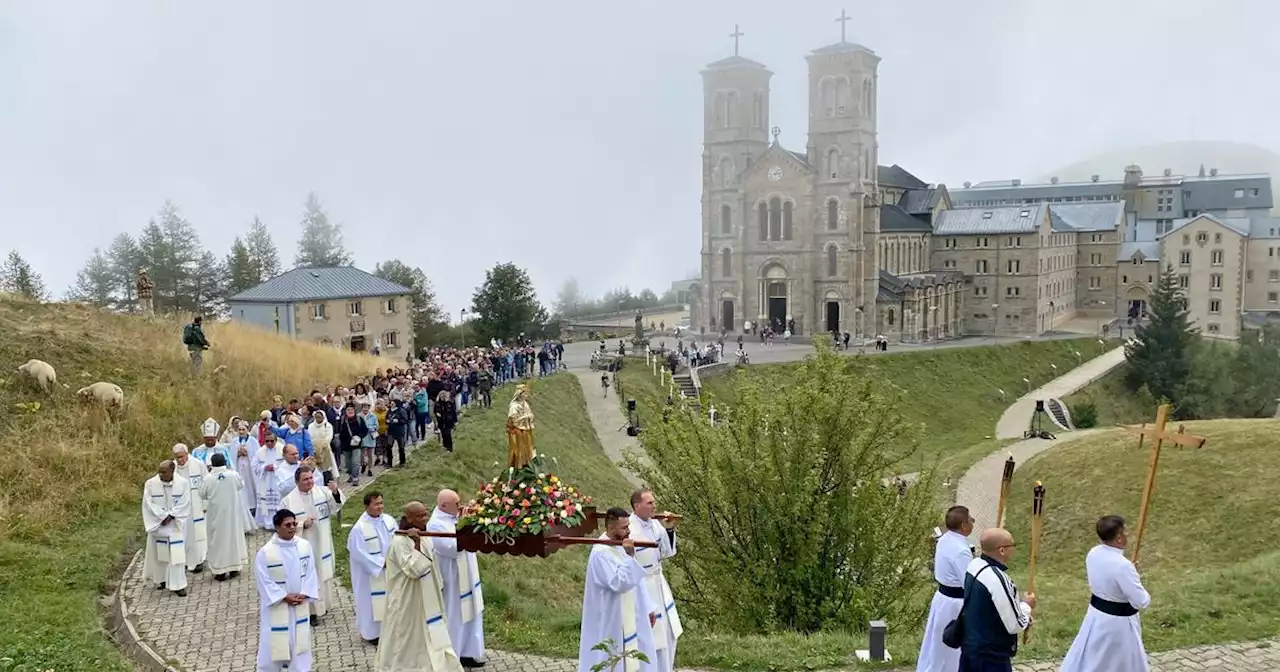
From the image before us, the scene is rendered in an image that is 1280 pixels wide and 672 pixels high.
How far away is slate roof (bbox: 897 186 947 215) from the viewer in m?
81.2

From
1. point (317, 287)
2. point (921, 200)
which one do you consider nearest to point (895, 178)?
point (921, 200)

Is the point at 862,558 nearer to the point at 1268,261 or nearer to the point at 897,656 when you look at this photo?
the point at 897,656

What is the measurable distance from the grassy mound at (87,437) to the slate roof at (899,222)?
164ft

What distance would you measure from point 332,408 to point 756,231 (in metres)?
50.7

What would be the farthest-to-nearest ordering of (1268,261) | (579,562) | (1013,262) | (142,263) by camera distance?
(1268,261) < (1013,262) < (142,263) < (579,562)

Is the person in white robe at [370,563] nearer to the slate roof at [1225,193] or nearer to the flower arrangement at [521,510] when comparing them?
the flower arrangement at [521,510]

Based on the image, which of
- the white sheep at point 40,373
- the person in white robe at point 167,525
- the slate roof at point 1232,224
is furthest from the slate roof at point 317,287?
the slate roof at point 1232,224

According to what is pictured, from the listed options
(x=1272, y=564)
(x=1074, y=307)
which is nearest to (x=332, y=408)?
(x=1272, y=564)

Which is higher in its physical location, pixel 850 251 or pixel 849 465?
pixel 850 251

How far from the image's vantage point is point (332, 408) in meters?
20.8

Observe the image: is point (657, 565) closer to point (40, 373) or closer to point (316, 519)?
point (316, 519)

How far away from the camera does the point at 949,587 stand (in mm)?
9648

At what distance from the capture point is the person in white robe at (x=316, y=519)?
12539 millimetres

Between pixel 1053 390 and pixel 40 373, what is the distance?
54550 millimetres
